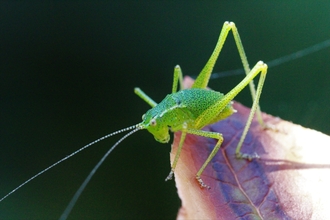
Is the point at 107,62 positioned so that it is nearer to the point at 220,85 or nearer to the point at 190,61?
the point at 190,61

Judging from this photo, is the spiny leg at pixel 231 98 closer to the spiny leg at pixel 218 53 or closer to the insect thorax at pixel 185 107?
the insect thorax at pixel 185 107

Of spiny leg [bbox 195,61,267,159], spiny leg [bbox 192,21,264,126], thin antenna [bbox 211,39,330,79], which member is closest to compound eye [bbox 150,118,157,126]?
spiny leg [bbox 195,61,267,159]

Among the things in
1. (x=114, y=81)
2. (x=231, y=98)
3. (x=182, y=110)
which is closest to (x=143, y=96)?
(x=114, y=81)

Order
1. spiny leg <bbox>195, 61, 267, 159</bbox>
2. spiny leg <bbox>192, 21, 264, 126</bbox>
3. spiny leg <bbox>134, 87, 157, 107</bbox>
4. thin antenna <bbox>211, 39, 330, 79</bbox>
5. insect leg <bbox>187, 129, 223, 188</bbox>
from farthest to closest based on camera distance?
thin antenna <bbox>211, 39, 330, 79</bbox> < spiny leg <bbox>134, 87, 157, 107</bbox> < spiny leg <bbox>192, 21, 264, 126</bbox> < spiny leg <bbox>195, 61, 267, 159</bbox> < insect leg <bbox>187, 129, 223, 188</bbox>

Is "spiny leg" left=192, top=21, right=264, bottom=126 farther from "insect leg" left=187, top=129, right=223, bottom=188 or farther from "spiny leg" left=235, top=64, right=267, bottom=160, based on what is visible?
"insect leg" left=187, top=129, right=223, bottom=188

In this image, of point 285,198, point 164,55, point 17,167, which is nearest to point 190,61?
point 164,55
